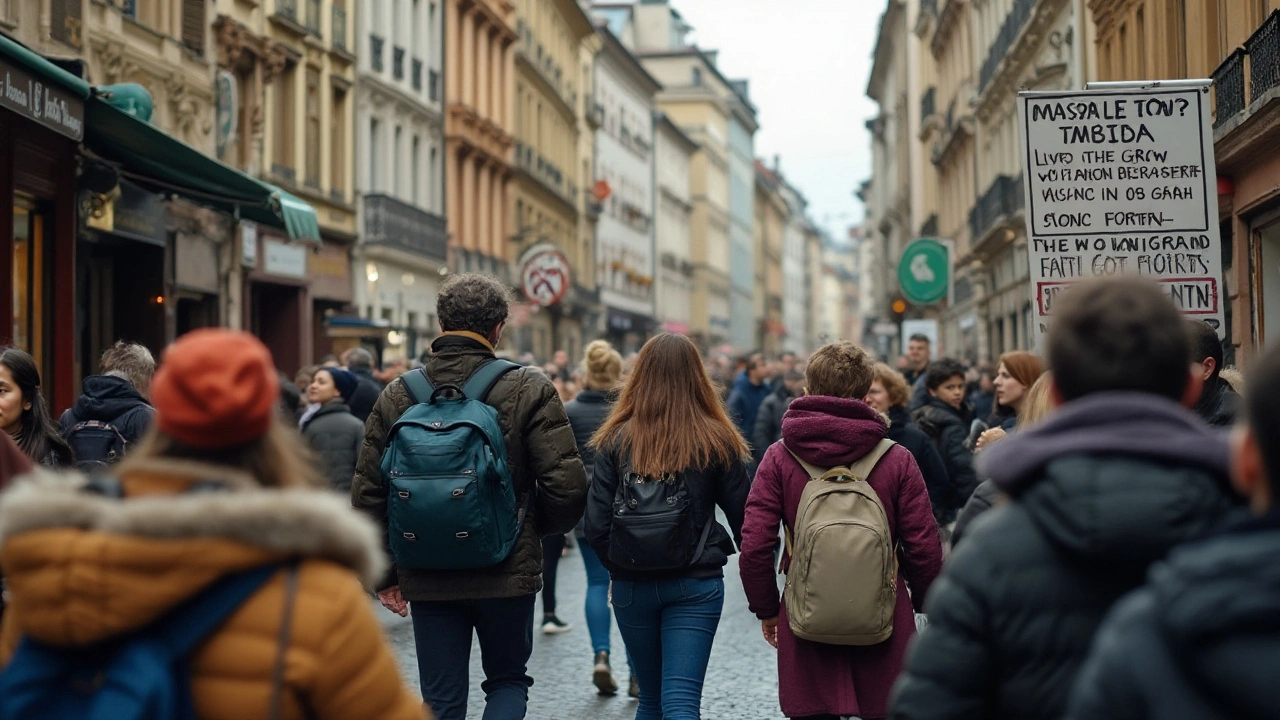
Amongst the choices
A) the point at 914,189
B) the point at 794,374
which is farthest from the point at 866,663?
the point at 914,189

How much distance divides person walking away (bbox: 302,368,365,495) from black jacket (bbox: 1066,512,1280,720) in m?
9.45

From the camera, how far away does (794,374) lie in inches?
790

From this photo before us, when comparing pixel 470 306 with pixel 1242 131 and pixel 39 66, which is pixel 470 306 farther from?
pixel 1242 131

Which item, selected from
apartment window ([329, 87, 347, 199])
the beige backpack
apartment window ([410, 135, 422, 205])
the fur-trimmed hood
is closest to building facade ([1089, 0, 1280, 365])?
the beige backpack

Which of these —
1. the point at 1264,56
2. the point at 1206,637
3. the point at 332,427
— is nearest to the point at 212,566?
the point at 1206,637

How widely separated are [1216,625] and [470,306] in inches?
173

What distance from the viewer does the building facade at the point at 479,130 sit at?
43219 mm

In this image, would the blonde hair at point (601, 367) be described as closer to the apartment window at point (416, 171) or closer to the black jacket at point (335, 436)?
the black jacket at point (335, 436)

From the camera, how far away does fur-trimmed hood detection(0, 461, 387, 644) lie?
9.93 feet

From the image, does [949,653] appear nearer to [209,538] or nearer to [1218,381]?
[209,538]

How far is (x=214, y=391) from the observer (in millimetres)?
3211

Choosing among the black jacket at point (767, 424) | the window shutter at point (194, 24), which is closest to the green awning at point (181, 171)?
the window shutter at point (194, 24)

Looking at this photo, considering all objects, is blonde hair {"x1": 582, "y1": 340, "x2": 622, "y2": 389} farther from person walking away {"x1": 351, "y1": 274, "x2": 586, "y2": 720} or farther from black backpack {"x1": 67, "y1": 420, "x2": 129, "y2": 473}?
person walking away {"x1": 351, "y1": 274, "x2": 586, "y2": 720}

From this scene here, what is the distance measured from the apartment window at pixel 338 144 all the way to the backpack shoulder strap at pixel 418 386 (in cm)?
2710
